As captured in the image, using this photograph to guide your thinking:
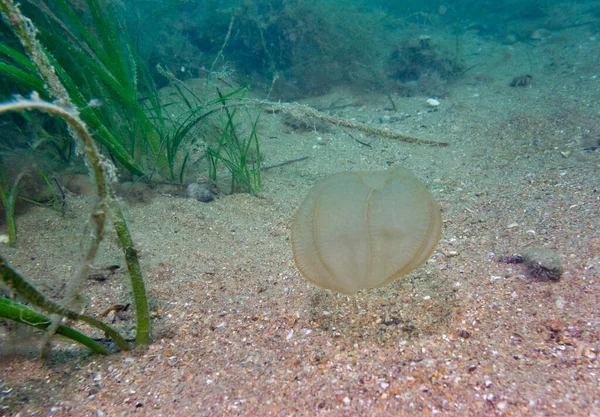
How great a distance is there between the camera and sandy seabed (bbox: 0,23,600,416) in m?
1.58

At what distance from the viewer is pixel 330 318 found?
2090 millimetres

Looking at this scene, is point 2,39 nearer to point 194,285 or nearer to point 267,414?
point 194,285

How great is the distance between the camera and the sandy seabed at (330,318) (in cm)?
158

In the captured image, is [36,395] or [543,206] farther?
[543,206]

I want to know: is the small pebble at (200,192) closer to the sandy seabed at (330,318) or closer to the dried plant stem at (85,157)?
the sandy seabed at (330,318)

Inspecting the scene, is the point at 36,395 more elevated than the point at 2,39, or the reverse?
the point at 2,39

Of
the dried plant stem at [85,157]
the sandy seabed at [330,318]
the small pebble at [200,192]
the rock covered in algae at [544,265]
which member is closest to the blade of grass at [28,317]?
the dried plant stem at [85,157]

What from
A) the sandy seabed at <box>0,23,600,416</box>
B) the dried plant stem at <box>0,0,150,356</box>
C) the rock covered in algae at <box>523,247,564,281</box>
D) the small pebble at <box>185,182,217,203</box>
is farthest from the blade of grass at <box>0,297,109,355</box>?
the rock covered in algae at <box>523,247,564,281</box>

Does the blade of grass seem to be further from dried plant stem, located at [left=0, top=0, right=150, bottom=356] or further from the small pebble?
the small pebble

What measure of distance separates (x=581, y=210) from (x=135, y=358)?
3.42m

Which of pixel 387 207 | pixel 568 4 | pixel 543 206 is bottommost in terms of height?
pixel 543 206

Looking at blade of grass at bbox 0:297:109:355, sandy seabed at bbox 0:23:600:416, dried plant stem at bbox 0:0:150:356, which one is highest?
dried plant stem at bbox 0:0:150:356

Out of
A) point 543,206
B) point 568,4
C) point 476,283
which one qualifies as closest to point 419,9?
point 568,4

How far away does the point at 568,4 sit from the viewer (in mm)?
14547
